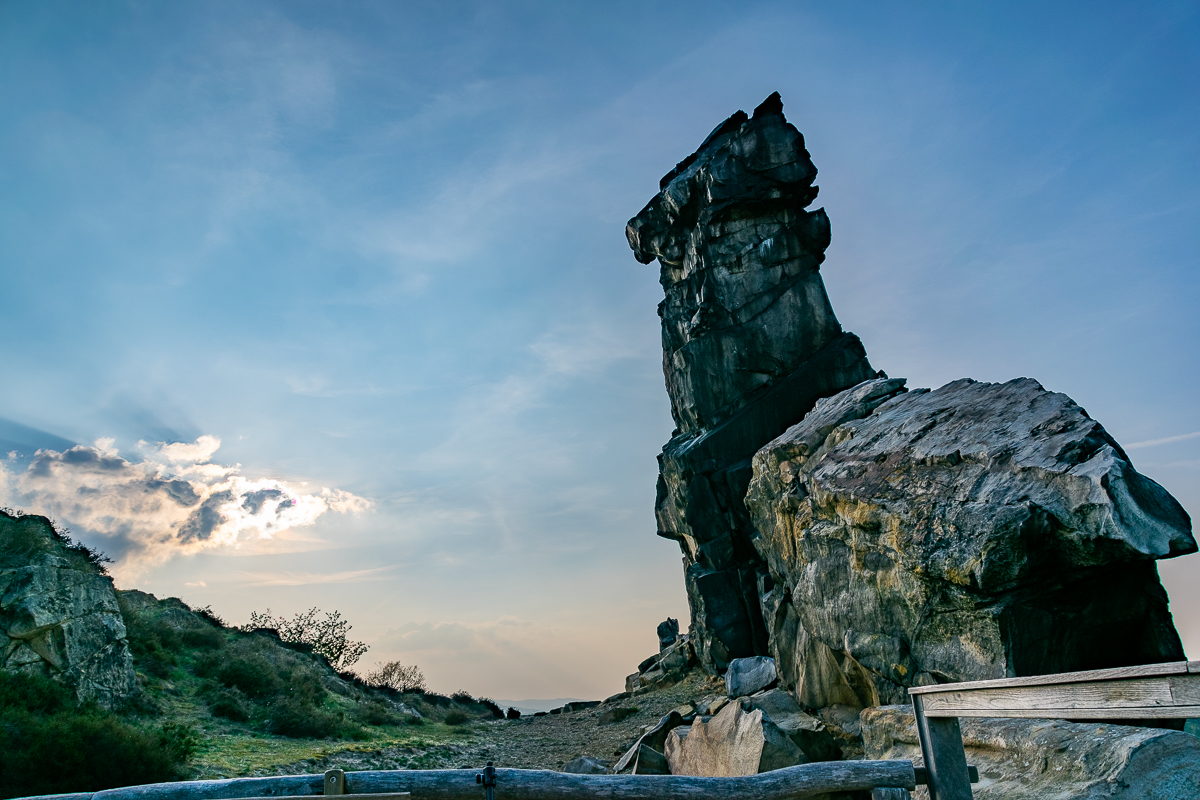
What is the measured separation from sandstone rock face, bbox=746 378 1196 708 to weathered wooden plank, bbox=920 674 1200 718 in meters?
10.3

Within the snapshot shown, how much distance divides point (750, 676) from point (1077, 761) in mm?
19207

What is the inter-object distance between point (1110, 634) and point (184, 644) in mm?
36681

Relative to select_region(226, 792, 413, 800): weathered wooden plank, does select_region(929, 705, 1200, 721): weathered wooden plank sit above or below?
above

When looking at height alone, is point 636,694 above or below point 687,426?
below

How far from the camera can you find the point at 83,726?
49.6ft

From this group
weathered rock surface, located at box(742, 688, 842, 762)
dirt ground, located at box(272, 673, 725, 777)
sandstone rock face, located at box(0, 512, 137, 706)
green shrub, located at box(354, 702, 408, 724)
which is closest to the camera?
weathered rock surface, located at box(742, 688, 842, 762)

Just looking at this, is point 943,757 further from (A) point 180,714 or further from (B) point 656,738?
(A) point 180,714

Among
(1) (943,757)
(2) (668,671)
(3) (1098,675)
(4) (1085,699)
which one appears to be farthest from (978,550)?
(2) (668,671)

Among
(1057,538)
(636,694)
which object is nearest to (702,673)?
(636,694)

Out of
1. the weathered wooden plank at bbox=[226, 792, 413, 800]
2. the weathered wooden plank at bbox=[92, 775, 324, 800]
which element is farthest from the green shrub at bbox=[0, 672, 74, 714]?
the weathered wooden plank at bbox=[226, 792, 413, 800]

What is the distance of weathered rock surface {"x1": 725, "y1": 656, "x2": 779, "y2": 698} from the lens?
23.6 meters

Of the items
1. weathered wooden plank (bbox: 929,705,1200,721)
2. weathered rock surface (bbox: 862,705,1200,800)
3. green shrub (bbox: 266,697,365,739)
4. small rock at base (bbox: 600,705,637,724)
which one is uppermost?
weathered wooden plank (bbox: 929,705,1200,721)

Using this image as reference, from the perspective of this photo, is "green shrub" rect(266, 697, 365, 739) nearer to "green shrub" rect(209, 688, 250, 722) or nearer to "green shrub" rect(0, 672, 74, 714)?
"green shrub" rect(209, 688, 250, 722)

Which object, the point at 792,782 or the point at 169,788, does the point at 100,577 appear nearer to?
the point at 169,788
